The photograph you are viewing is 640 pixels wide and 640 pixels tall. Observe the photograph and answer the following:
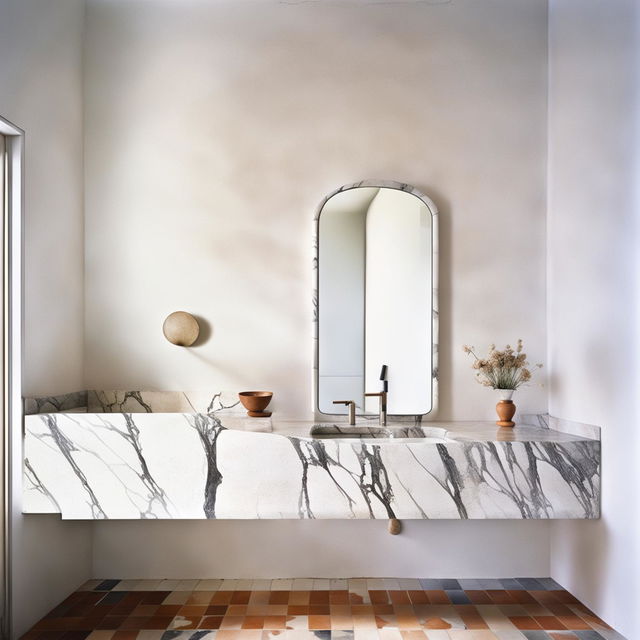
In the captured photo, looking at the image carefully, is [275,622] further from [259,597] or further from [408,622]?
[408,622]

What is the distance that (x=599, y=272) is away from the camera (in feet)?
8.89

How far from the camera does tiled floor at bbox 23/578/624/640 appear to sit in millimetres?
2602

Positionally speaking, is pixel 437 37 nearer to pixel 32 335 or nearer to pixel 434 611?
pixel 32 335

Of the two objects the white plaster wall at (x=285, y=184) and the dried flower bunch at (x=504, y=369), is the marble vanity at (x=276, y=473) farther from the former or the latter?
the white plaster wall at (x=285, y=184)

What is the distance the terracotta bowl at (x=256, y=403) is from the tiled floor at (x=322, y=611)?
84 cm

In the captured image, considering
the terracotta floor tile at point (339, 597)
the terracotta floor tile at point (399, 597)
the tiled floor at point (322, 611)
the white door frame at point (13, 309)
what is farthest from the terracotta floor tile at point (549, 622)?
the white door frame at point (13, 309)

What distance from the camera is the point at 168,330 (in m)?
3.14

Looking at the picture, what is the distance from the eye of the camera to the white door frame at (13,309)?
257cm

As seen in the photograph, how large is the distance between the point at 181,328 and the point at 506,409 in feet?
5.19

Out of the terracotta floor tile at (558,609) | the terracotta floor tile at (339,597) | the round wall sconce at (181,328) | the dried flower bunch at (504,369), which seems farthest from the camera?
the round wall sconce at (181,328)

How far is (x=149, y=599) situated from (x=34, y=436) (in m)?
0.95

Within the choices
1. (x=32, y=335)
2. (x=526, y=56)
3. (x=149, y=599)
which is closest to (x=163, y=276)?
(x=32, y=335)

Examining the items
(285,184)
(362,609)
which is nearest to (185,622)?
(362,609)

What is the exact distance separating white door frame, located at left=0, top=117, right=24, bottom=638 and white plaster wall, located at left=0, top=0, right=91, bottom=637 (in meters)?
0.03
